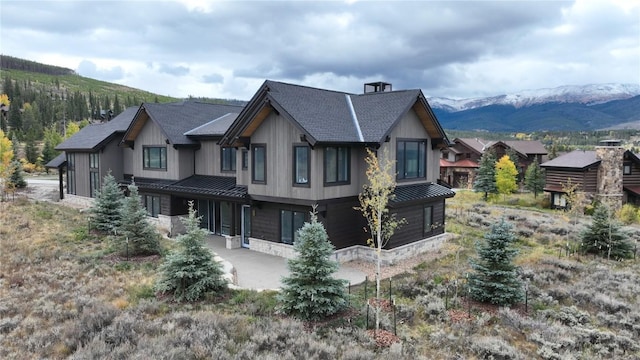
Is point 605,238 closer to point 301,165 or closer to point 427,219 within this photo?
point 427,219

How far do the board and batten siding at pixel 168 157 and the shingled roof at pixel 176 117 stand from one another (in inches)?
22.1

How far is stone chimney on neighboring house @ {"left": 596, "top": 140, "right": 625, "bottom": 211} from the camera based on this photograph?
41.4 meters

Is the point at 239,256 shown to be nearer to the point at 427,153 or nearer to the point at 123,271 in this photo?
the point at 123,271

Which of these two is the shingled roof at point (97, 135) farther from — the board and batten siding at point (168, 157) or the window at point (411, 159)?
the window at point (411, 159)

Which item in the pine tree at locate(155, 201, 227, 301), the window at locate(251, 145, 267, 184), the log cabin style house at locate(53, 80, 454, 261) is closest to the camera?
the pine tree at locate(155, 201, 227, 301)

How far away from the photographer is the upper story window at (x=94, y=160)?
3033 centimetres

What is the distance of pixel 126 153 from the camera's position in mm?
30297

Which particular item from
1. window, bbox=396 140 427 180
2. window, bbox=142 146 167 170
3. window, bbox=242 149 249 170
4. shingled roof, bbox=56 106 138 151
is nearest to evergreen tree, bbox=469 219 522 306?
window, bbox=396 140 427 180

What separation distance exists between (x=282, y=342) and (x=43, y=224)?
67.2 feet

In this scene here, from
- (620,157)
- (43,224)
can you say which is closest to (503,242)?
(43,224)

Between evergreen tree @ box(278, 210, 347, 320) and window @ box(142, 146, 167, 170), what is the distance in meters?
17.2

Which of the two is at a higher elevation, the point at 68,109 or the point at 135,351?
the point at 68,109

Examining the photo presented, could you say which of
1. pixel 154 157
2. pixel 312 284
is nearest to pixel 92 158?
pixel 154 157

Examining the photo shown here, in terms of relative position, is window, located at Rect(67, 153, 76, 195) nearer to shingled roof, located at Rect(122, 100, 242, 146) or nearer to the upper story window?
the upper story window
